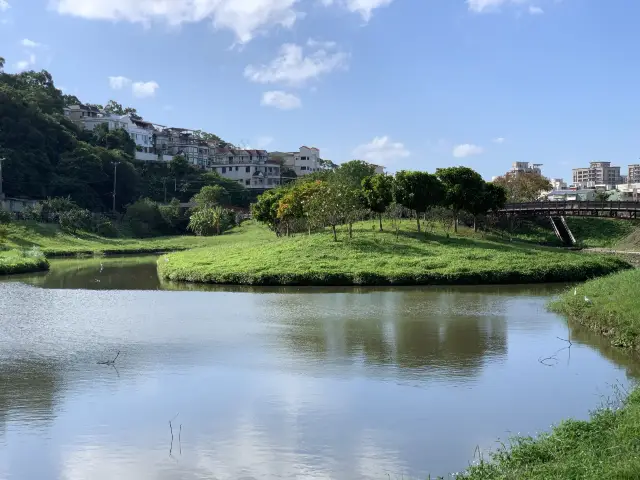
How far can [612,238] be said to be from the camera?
6800 centimetres

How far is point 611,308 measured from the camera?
78.4ft

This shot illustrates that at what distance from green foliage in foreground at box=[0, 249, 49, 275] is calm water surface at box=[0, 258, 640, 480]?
18.1 metres

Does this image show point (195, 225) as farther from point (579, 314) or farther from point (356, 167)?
point (579, 314)

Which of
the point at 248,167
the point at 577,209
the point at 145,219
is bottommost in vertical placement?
the point at 145,219

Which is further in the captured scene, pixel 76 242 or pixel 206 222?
pixel 206 222

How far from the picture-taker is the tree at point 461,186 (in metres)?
51.9

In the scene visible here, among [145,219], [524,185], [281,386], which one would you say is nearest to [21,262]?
[281,386]

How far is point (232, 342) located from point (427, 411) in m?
9.42

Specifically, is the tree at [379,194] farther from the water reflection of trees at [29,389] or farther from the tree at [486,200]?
the water reflection of trees at [29,389]

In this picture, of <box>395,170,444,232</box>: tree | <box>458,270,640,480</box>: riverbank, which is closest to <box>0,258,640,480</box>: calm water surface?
<box>458,270,640,480</box>: riverbank

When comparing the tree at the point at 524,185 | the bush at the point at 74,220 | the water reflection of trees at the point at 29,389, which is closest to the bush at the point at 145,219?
the bush at the point at 74,220

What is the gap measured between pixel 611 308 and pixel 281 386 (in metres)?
12.7

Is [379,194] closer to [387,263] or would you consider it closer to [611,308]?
[387,263]

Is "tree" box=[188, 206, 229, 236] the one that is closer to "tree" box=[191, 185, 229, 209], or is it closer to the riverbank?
"tree" box=[191, 185, 229, 209]
